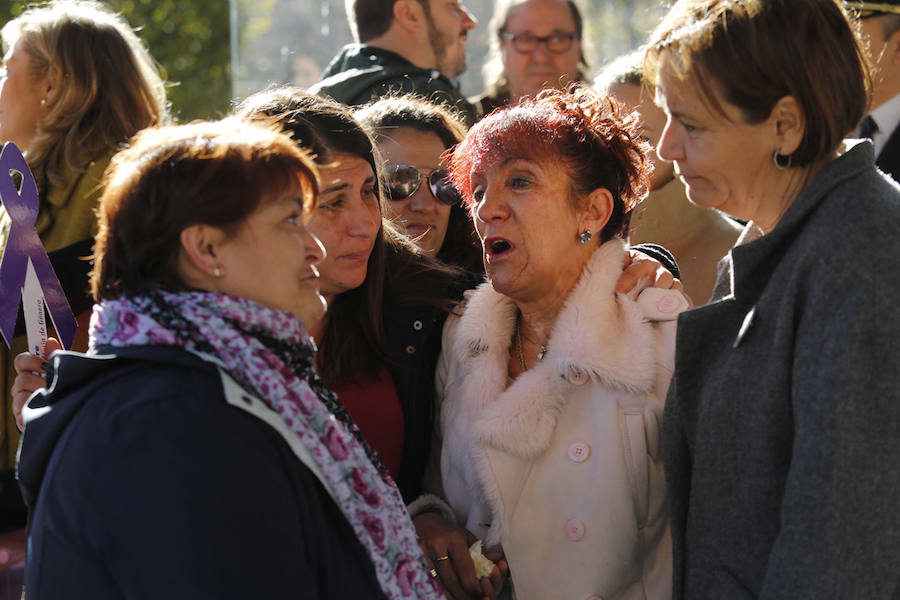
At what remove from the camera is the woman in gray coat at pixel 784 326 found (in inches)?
69.8

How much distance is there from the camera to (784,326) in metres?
1.88

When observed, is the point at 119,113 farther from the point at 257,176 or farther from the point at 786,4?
the point at 786,4

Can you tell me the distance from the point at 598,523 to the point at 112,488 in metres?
1.22

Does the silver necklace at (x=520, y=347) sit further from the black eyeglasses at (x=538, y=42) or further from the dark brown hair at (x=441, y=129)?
the black eyeglasses at (x=538, y=42)

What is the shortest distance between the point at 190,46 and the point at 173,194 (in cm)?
1646

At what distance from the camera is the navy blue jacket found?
154 centimetres

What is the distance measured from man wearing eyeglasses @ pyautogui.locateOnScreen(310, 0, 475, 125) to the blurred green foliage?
12.4 metres

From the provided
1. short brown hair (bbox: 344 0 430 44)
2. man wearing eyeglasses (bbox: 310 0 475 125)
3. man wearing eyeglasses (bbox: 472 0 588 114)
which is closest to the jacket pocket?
man wearing eyeglasses (bbox: 310 0 475 125)

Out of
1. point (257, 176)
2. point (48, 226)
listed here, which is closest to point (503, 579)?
point (257, 176)

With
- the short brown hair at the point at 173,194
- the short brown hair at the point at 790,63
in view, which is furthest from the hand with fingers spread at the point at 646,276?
the short brown hair at the point at 173,194

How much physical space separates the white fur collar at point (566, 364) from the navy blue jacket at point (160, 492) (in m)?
0.83

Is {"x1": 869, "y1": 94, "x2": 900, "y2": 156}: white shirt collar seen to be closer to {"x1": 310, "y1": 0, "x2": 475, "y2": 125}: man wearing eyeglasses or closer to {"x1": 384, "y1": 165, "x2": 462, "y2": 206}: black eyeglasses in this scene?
{"x1": 310, "y1": 0, "x2": 475, "y2": 125}: man wearing eyeglasses

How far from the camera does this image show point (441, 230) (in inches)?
140

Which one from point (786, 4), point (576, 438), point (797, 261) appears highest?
point (786, 4)
